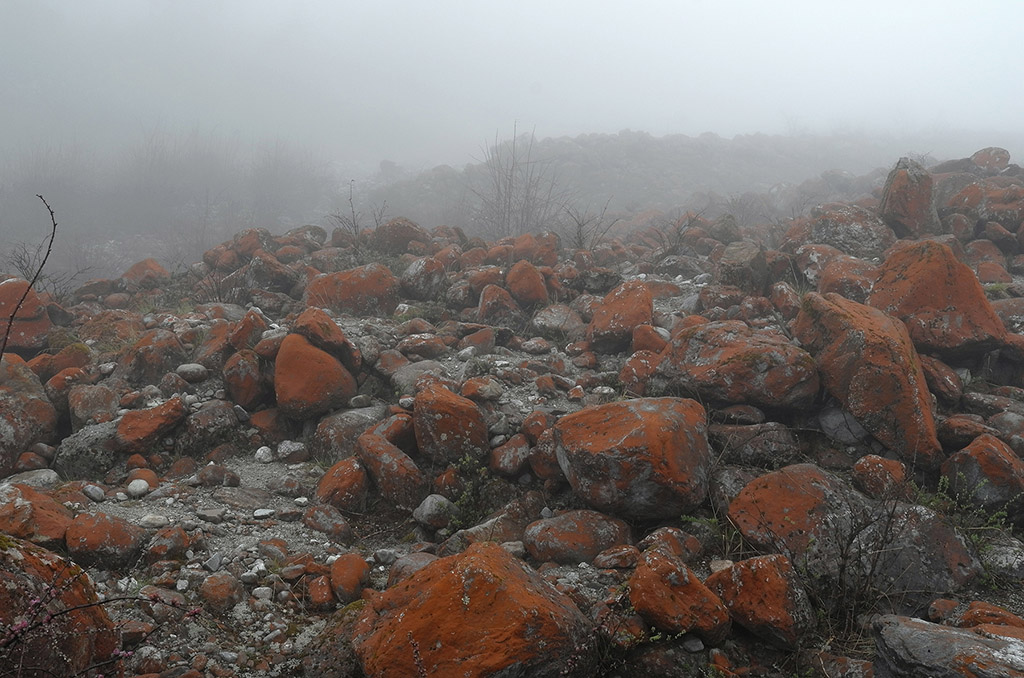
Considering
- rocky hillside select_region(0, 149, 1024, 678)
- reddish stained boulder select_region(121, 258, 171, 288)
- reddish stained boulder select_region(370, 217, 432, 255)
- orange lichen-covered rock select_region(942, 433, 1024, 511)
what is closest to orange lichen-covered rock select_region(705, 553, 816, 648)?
rocky hillside select_region(0, 149, 1024, 678)

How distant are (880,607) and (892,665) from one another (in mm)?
772

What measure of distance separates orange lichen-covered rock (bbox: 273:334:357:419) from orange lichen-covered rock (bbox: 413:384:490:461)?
42.9 inches

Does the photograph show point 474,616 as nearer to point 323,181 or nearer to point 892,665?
point 892,665

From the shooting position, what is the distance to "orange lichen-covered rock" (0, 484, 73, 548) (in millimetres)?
2770

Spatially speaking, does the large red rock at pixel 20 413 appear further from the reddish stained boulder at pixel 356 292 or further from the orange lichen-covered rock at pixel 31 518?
the reddish stained boulder at pixel 356 292

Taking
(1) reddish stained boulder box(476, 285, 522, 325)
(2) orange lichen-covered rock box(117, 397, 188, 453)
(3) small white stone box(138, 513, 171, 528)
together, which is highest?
(1) reddish stained boulder box(476, 285, 522, 325)

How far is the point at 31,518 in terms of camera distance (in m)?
2.87

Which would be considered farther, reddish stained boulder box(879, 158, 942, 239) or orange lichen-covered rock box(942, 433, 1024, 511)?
reddish stained boulder box(879, 158, 942, 239)

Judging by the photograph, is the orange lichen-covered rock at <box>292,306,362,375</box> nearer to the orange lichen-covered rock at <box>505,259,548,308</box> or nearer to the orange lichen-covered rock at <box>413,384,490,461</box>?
the orange lichen-covered rock at <box>413,384,490,461</box>

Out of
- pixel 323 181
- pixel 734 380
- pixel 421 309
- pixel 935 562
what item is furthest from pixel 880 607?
pixel 323 181

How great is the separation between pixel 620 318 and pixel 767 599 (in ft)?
11.6

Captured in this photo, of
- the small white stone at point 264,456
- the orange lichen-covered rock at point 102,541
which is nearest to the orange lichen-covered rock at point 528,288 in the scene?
the small white stone at point 264,456

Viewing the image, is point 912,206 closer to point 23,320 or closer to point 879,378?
point 879,378

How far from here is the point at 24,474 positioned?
416cm
